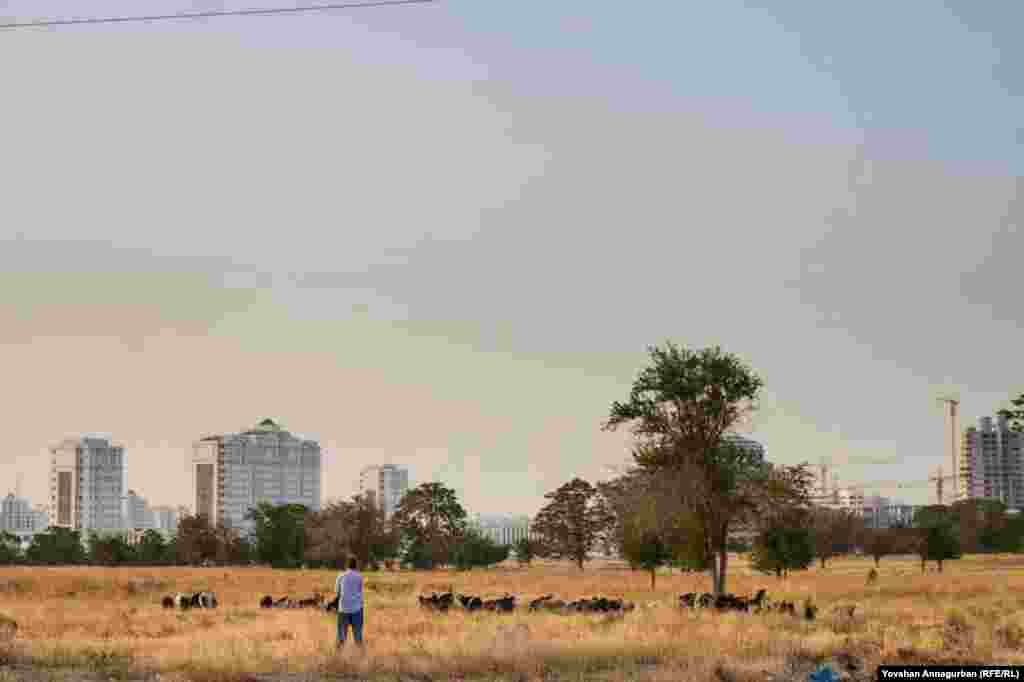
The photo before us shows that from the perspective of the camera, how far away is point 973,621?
39.8 meters

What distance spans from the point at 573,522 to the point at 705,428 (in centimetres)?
8738

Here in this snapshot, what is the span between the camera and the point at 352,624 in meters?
29.0

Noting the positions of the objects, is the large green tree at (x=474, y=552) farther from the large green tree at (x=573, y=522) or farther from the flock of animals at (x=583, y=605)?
the flock of animals at (x=583, y=605)

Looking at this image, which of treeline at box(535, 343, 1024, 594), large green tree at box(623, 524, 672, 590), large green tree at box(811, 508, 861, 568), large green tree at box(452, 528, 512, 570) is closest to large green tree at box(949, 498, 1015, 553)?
large green tree at box(811, 508, 861, 568)

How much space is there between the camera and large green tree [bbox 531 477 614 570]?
13812 centimetres

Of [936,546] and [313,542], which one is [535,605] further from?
[936,546]

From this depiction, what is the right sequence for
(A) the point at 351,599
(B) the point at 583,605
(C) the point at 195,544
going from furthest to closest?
(C) the point at 195,544 < (B) the point at 583,605 < (A) the point at 351,599

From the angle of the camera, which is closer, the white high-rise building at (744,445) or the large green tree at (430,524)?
the white high-rise building at (744,445)

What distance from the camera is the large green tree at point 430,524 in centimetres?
13150

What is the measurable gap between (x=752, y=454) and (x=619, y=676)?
94.0 ft

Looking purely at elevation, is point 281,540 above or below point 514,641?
below

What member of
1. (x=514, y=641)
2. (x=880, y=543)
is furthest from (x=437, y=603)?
(x=880, y=543)

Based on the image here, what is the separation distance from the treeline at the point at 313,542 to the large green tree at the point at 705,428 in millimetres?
58417

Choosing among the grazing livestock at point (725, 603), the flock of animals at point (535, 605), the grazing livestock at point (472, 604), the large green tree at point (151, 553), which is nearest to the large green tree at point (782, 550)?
the grazing livestock at point (725, 603)
